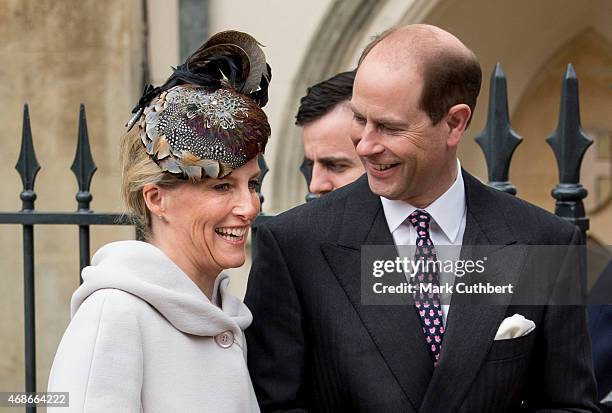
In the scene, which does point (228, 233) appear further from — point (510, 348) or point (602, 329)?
point (602, 329)

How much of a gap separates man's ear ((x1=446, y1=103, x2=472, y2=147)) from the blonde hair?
0.60 meters

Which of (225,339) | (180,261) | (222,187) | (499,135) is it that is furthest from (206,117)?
(499,135)

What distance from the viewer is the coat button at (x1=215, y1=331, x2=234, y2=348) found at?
249cm

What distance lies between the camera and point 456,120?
8.69 feet

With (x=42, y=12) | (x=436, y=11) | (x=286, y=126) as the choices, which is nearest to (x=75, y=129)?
(x=42, y=12)

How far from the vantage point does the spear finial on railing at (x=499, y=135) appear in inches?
135

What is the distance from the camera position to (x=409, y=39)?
2.61m

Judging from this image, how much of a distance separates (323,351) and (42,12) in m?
4.82

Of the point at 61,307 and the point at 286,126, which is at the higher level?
the point at 286,126

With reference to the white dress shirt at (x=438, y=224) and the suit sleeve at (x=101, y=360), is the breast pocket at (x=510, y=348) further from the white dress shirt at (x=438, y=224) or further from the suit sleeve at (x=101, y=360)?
the suit sleeve at (x=101, y=360)

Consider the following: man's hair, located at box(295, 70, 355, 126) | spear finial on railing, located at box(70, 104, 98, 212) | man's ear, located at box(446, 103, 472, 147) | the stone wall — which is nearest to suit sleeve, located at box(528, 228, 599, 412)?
man's ear, located at box(446, 103, 472, 147)

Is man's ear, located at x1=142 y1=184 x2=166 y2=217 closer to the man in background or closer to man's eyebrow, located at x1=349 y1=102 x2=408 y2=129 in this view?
man's eyebrow, located at x1=349 y1=102 x2=408 y2=129

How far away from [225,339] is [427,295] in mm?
450

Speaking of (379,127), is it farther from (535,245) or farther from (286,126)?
(286,126)
